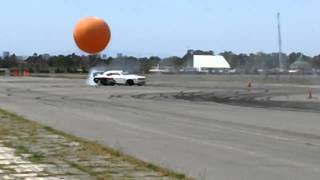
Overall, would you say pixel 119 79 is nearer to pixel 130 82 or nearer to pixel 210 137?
pixel 130 82

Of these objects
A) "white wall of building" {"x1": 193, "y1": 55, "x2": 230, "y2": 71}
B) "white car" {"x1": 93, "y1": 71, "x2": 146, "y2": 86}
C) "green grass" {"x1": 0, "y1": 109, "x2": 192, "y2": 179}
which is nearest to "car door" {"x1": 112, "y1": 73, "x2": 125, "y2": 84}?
"white car" {"x1": 93, "y1": 71, "x2": 146, "y2": 86}

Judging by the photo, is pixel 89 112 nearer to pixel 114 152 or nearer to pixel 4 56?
pixel 114 152

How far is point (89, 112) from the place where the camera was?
78.6 feet

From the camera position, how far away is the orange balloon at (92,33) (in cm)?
3550

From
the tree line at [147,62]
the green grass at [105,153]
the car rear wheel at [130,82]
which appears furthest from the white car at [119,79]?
the tree line at [147,62]

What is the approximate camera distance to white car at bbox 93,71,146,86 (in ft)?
197

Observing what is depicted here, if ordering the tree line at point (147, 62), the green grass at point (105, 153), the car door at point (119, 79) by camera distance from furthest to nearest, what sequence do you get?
the tree line at point (147, 62) → the car door at point (119, 79) → the green grass at point (105, 153)

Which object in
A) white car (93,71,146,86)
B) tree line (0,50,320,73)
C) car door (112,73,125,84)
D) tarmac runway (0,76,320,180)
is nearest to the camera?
tarmac runway (0,76,320,180)

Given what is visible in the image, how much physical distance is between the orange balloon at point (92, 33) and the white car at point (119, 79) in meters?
23.5

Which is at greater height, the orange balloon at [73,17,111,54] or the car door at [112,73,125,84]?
the orange balloon at [73,17,111,54]

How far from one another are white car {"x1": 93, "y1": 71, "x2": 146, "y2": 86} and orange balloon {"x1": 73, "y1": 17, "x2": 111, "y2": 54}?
77.0 ft

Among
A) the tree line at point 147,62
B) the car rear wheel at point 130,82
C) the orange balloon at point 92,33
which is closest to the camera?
the orange balloon at point 92,33

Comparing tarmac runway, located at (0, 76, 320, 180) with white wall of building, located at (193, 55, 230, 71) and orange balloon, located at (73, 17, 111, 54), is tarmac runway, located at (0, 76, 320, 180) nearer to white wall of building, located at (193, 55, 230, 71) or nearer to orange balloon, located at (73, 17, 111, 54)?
orange balloon, located at (73, 17, 111, 54)

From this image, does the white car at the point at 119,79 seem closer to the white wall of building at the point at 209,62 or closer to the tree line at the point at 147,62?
the tree line at the point at 147,62
